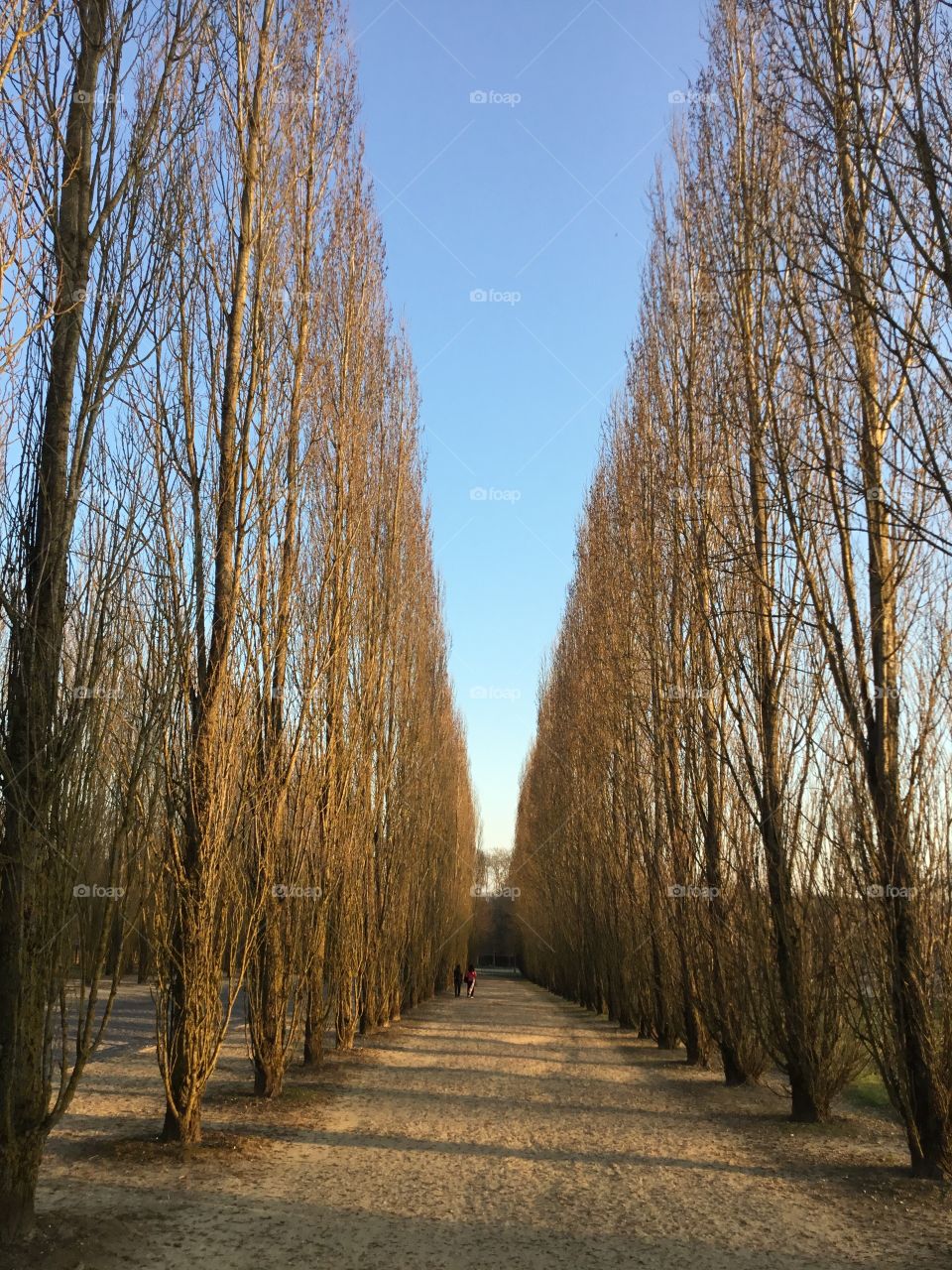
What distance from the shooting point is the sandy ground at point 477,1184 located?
4969 millimetres

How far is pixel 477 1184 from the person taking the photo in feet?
21.0

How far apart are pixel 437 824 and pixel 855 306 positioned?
65.1ft

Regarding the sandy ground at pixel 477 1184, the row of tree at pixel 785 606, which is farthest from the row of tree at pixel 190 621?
the row of tree at pixel 785 606

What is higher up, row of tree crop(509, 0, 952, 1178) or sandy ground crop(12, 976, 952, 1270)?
row of tree crop(509, 0, 952, 1178)

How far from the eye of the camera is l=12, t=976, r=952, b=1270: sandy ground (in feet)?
16.3

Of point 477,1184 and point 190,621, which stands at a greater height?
point 190,621

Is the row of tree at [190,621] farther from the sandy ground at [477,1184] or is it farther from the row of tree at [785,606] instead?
the row of tree at [785,606]

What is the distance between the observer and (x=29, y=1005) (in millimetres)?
4488

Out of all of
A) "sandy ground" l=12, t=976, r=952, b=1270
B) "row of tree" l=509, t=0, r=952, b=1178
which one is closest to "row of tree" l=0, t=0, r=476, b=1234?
"sandy ground" l=12, t=976, r=952, b=1270

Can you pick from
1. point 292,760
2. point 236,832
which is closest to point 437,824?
point 292,760

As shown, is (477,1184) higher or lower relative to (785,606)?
lower

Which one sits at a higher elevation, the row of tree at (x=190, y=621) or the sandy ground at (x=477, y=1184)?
the row of tree at (x=190, y=621)

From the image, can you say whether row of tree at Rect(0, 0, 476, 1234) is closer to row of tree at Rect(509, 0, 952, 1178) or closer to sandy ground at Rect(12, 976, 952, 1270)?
sandy ground at Rect(12, 976, 952, 1270)

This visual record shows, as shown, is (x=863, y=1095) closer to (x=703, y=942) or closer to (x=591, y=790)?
(x=703, y=942)
